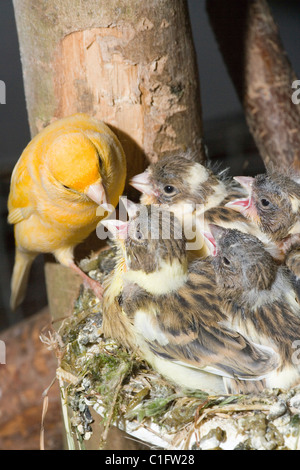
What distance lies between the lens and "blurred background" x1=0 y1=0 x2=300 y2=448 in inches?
219

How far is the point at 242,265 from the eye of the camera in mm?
2459

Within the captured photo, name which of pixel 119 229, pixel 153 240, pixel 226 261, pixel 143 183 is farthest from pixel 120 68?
pixel 226 261

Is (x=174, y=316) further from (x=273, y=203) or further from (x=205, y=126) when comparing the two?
(x=205, y=126)

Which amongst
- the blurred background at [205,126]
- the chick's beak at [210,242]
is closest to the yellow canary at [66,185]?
the chick's beak at [210,242]

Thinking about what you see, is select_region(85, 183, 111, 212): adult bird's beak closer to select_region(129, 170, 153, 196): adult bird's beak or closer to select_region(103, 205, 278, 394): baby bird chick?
select_region(103, 205, 278, 394): baby bird chick

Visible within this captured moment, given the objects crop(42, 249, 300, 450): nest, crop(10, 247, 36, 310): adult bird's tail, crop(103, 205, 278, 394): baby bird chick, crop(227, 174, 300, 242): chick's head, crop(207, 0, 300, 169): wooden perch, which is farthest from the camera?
crop(10, 247, 36, 310): adult bird's tail

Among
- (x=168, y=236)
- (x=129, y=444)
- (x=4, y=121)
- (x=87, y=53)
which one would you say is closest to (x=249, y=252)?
(x=168, y=236)

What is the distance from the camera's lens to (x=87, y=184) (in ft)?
9.15

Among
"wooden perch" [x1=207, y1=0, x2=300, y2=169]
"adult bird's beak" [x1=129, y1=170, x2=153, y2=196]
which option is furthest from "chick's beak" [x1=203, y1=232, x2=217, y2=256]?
"wooden perch" [x1=207, y1=0, x2=300, y2=169]

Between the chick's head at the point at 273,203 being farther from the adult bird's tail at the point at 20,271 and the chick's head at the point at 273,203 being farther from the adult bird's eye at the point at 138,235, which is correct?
the adult bird's tail at the point at 20,271

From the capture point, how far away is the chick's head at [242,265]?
8.04 ft

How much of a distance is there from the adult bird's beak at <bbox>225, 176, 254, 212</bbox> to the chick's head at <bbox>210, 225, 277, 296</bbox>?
1.40 ft

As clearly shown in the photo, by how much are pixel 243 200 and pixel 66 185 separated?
91cm
